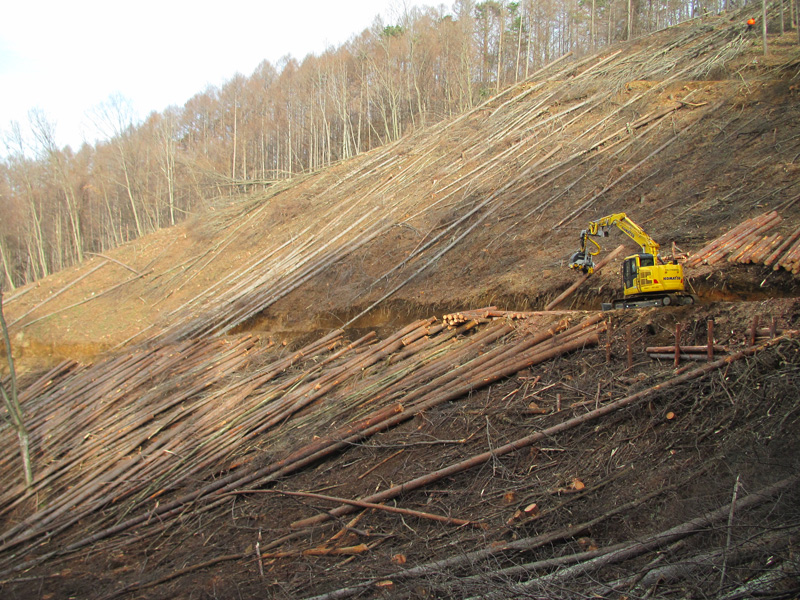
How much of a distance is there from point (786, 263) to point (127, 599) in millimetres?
9936

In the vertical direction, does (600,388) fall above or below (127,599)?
above

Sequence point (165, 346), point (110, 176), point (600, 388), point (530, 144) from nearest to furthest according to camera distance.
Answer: point (600, 388) < point (165, 346) < point (530, 144) < point (110, 176)

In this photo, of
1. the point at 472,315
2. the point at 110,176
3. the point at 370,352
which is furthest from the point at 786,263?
the point at 110,176

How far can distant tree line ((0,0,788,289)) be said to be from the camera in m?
29.3

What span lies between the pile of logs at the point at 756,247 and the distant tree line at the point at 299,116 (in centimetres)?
1749

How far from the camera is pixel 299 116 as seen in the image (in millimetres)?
32875

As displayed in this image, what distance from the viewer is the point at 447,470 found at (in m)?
6.58

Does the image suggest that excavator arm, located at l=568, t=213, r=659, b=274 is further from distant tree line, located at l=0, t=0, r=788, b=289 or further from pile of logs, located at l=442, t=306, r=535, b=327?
distant tree line, located at l=0, t=0, r=788, b=289

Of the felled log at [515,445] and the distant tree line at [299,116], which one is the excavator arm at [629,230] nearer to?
the felled log at [515,445]

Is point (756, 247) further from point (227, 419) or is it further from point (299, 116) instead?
point (299, 116)

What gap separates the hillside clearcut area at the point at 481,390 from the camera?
16.6 ft

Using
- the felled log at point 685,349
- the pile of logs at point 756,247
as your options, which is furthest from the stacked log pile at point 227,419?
the pile of logs at point 756,247

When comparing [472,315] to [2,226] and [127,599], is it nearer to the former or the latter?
[127,599]

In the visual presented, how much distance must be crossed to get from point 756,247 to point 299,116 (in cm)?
2818
